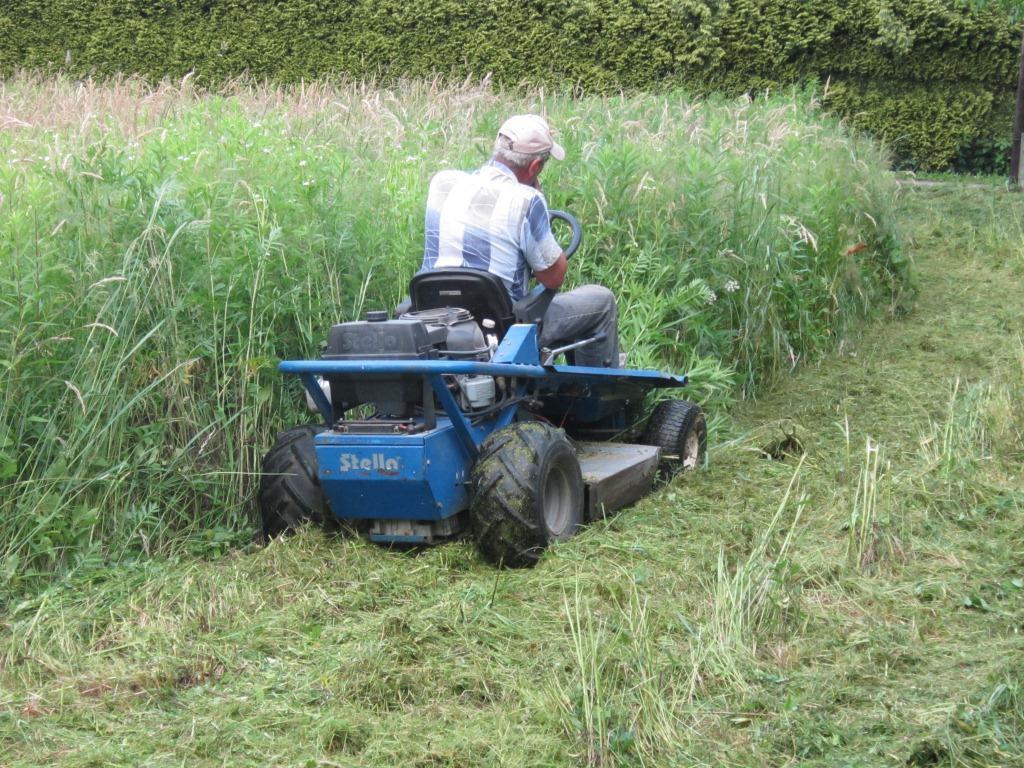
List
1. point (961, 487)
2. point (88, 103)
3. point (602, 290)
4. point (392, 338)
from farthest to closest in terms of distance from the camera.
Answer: point (88, 103) → point (602, 290) → point (961, 487) → point (392, 338)

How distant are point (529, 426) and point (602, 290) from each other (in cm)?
117

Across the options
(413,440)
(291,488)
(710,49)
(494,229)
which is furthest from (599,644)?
(710,49)

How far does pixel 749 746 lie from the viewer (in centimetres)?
340

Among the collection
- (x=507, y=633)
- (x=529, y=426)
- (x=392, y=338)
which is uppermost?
(x=392, y=338)

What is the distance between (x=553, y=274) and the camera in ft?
18.4

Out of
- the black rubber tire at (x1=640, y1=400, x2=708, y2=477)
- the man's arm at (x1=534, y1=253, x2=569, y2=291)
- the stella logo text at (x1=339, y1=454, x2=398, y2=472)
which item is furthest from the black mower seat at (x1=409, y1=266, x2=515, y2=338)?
the black rubber tire at (x1=640, y1=400, x2=708, y2=477)

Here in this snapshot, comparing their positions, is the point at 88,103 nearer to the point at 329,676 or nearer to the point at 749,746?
the point at 329,676

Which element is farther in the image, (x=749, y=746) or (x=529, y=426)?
(x=529, y=426)

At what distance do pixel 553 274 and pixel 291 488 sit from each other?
1.44 meters

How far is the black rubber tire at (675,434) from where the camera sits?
6.24 metres

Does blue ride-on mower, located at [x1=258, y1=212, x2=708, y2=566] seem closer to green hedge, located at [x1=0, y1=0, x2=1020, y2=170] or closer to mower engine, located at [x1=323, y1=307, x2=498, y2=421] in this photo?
mower engine, located at [x1=323, y1=307, x2=498, y2=421]

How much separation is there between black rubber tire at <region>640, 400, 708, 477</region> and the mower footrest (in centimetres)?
16

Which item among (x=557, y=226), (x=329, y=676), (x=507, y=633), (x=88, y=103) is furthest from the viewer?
(x=88, y=103)

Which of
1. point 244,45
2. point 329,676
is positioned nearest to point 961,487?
point 329,676
